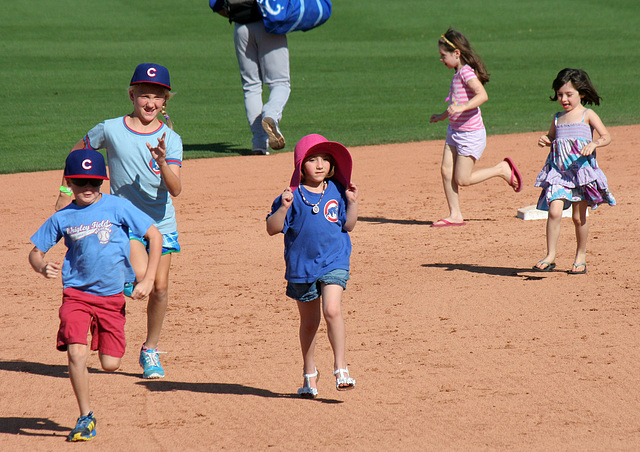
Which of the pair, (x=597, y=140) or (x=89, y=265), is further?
(x=597, y=140)

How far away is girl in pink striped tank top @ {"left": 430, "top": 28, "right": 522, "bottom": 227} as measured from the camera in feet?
31.1

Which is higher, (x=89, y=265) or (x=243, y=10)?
(x=243, y=10)

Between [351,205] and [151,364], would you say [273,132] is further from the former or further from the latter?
[351,205]

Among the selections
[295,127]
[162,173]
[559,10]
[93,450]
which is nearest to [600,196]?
[162,173]

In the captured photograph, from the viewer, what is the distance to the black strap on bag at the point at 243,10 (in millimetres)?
13539

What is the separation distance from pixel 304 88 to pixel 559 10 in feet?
58.5

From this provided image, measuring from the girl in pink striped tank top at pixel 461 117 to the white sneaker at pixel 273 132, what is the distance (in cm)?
382

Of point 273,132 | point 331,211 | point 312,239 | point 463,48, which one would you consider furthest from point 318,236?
point 273,132

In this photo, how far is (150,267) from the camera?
4762mm

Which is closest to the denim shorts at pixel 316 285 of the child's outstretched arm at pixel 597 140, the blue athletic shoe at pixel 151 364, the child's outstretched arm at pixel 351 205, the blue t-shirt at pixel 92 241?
the child's outstretched arm at pixel 351 205

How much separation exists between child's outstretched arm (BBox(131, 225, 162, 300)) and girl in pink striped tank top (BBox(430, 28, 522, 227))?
522 cm

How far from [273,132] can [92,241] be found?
8.73 m

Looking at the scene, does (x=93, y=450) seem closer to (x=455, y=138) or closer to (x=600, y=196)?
(x=600, y=196)

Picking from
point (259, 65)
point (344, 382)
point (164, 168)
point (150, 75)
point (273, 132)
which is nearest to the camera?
point (344, 382)
